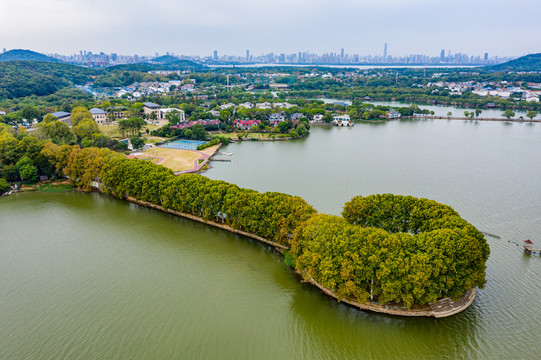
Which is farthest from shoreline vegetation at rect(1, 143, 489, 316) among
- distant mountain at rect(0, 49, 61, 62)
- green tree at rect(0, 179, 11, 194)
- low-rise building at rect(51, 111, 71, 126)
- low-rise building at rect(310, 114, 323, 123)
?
distant mountain at rect(0, 49, 61, 62)

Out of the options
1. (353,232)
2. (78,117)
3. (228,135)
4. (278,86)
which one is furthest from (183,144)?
(278,86)

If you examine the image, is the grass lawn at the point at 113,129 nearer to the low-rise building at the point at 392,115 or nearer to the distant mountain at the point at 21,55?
the low-rise building at the point at 392,115

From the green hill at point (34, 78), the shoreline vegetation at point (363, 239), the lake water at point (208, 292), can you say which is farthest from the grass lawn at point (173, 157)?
the green hill at point (34, 78)

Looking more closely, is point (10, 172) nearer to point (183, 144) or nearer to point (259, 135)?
point (183, 144)

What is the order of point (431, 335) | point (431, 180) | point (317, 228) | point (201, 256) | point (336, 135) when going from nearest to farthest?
point (431, 335) < point (317, 228) < point (201, 256) < point (431, 180) < point (336, 135)

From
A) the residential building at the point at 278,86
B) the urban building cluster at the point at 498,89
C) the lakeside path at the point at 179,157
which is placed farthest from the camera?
the residential building at the point at 278,86

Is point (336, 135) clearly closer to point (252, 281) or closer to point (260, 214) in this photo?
point (260, 214)

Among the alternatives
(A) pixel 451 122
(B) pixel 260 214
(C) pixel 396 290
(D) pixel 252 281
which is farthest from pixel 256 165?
(A) pixel 451 122
